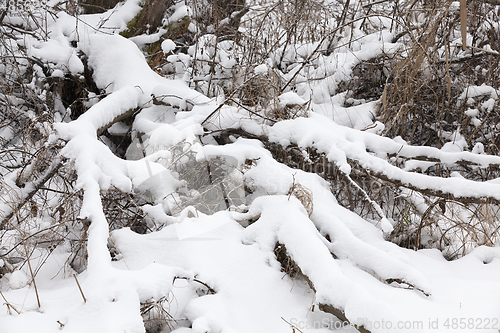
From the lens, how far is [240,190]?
9.44ft

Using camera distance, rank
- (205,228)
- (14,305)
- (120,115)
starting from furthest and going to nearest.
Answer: (120,115) → (205,228) → (14,305)

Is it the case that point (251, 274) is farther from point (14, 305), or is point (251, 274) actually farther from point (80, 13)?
point (80, 13)

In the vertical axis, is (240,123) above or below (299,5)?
below

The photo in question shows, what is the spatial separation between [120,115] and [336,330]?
8.36ft

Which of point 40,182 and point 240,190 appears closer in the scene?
point 40,182

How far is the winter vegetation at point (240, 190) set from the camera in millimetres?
1876

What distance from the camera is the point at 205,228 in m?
2.49

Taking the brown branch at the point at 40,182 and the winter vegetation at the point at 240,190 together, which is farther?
the brown branch at the point at 40,182

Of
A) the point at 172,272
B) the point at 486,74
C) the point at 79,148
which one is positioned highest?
the point at 486,74

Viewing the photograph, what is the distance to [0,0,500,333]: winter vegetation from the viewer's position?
188 centimetres

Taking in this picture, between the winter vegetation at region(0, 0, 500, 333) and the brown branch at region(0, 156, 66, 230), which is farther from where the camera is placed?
the brown branch at region(0, 156, 66, 230)

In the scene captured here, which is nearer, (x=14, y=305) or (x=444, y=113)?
(x=14, y=305)

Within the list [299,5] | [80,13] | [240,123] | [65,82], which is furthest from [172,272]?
[80,13]

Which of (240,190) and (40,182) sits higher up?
(40,182)
